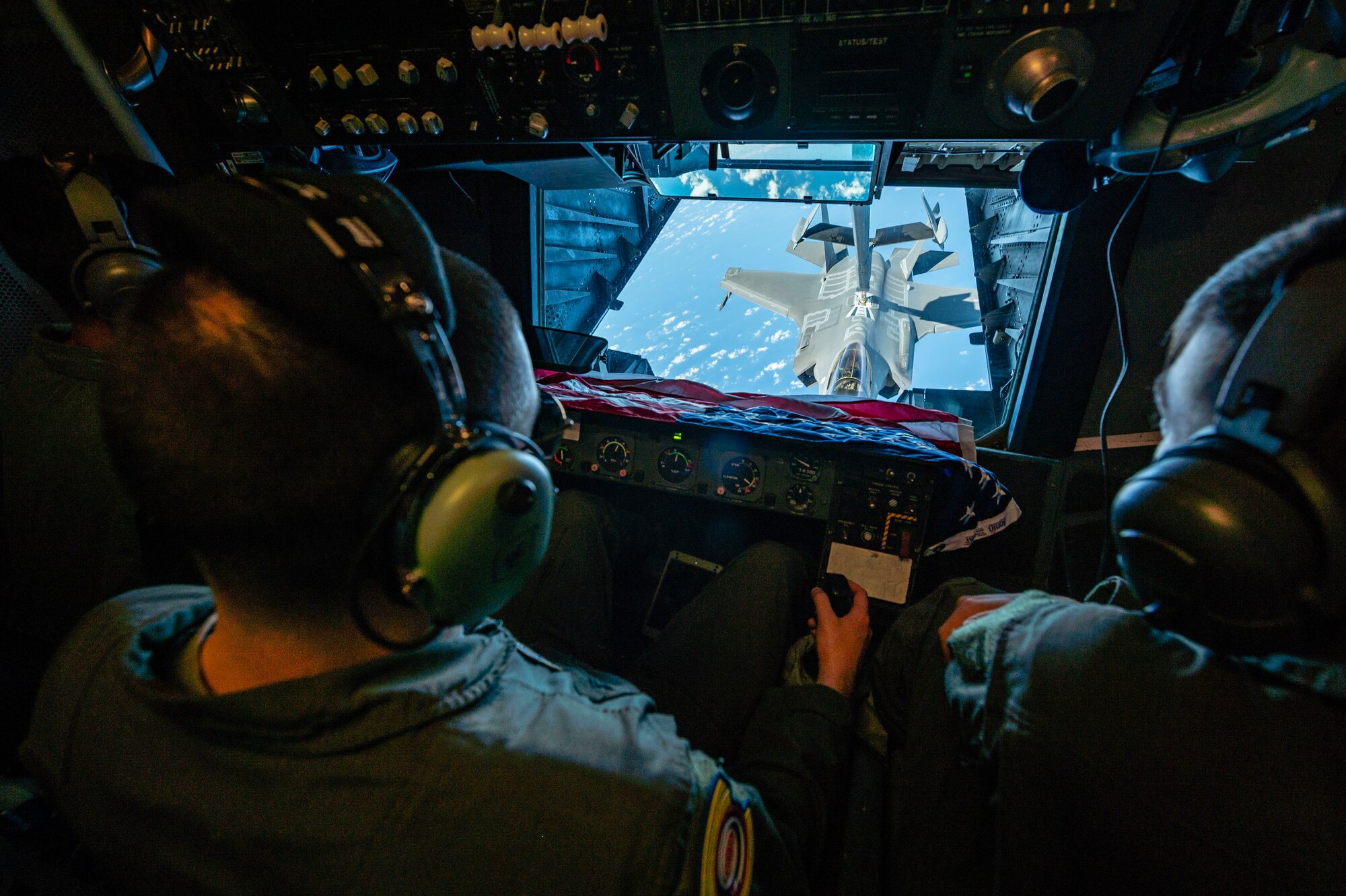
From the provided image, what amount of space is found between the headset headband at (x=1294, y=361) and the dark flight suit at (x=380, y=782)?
0.74 m

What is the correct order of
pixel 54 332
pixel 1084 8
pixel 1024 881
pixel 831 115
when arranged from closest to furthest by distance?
pixel 1024 881
pixel 1084 8
pixel 831 115
pixel 54 332

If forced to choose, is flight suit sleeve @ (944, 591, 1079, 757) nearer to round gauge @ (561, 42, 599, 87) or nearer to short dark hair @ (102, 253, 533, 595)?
short dark hair @ (102, 253, 533, 595)

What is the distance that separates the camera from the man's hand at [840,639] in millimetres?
1236

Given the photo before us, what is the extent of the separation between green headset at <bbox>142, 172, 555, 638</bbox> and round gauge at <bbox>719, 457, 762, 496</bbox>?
1275 millimetres

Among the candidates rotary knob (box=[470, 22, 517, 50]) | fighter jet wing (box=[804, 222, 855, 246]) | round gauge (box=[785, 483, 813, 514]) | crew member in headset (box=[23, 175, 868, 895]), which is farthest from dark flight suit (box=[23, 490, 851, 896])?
fighter jet wing (box=[804, 222, 855, 246])

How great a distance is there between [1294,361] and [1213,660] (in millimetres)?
346

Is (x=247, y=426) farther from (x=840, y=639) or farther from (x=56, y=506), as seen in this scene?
(x=56, y=506)

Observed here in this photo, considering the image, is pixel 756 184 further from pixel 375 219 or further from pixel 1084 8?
pixel 375 219

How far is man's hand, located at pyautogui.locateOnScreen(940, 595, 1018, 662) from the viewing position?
103 centimetres

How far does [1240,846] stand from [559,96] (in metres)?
2.12

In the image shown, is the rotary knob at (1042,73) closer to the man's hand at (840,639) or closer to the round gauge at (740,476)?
the round gauge at (740,476)

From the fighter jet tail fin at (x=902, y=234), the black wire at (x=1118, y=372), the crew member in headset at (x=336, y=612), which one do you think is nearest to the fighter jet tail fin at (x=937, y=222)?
the fighter jet tail fin at (x=902, y=234)

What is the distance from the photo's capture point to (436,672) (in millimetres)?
619

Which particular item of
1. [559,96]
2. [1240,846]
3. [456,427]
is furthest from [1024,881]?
[559,96]
